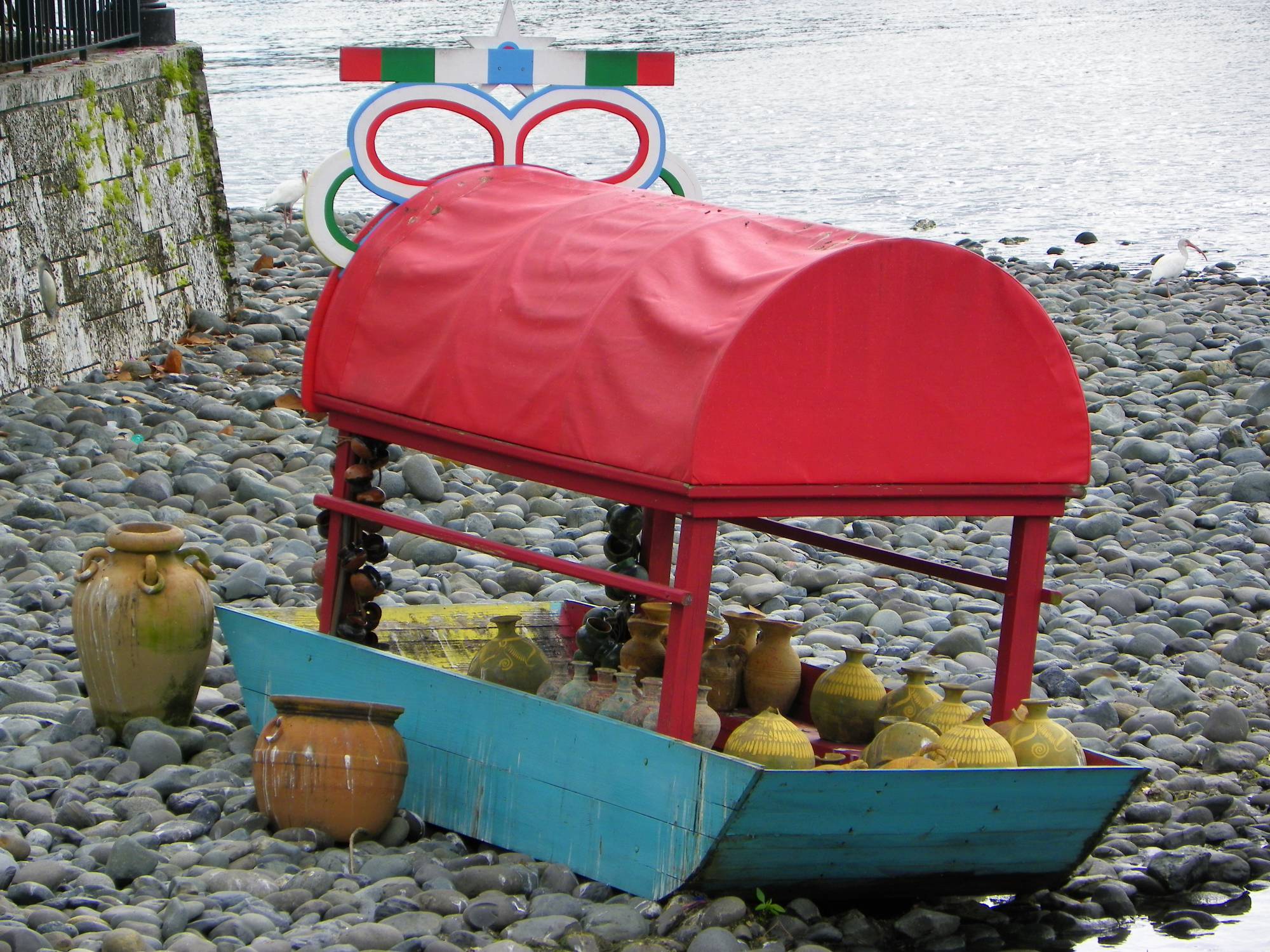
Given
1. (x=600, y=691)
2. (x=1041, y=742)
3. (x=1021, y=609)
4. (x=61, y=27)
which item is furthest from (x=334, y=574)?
(x=61, y=27)

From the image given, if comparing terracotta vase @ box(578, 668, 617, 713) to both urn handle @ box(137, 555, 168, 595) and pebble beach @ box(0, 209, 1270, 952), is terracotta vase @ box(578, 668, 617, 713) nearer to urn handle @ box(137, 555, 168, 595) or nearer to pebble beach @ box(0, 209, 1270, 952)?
pebble beach @ box(0, 209, 1270, 952)

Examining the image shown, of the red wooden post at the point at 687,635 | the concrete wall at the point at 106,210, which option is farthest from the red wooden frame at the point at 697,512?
the concrete wall at the point at 106,210

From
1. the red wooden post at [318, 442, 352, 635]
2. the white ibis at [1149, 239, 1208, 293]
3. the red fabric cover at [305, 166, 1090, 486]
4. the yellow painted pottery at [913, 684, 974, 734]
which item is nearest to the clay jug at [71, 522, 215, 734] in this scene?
the red wooden post at [318, 442, 352, 635]

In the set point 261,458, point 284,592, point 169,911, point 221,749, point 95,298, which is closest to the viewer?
point 169,911

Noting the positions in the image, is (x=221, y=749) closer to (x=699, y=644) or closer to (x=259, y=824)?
(x=259, y=824)

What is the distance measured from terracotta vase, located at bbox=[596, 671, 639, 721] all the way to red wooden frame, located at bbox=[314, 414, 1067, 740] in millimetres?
198

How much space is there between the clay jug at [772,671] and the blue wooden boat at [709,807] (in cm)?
86

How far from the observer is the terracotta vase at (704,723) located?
198 inches

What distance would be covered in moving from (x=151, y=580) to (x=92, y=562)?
25 centimetres

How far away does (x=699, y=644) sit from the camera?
16.1 feet

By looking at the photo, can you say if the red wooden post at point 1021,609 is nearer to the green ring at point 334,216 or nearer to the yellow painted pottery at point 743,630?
the yellow painted pottery at point 743,630

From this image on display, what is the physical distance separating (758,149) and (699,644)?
83.6 ft

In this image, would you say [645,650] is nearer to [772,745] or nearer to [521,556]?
[521,556]

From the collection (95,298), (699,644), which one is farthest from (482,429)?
(95,298)
